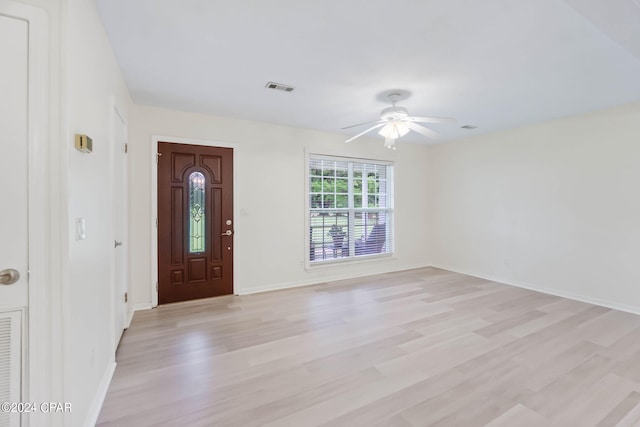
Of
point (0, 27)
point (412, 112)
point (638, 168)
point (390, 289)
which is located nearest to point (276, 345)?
point (390, 289)

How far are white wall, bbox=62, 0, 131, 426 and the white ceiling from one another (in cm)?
39

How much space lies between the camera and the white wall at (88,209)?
1.40m

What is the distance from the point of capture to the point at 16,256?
1277 millimetres

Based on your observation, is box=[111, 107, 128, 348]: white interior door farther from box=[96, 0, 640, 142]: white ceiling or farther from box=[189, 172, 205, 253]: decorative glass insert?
box=[189, 172, 205, 253]: decorative glass insert

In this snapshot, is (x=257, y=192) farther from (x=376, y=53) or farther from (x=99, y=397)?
(x=99, y=397)

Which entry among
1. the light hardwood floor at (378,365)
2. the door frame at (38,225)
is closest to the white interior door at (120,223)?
the light hardwood floor at (378,365)

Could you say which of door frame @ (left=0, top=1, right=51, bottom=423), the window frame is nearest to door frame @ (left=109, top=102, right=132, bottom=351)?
door frame @ (left=0, top=1, right=51, bottom=423)

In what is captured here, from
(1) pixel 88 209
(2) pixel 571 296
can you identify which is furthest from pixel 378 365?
(2) pixel 571 296

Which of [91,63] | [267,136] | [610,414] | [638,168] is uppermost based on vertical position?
[267,136]

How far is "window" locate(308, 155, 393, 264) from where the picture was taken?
4.96m

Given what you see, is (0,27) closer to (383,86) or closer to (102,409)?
(102,409)

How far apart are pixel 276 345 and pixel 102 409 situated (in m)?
1.32

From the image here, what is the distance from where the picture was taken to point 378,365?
2381mm

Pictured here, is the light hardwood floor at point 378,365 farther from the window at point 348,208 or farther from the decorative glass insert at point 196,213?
the window at point 348,208
